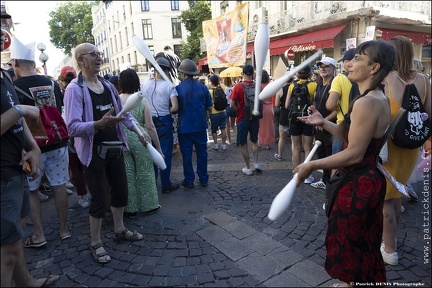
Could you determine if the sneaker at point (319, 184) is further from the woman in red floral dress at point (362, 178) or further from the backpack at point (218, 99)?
the backpack at point (218, 99)

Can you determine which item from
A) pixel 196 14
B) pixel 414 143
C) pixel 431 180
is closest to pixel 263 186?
pixel 431 180

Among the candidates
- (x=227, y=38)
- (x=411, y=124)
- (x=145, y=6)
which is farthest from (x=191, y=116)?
(x=145, y=6)

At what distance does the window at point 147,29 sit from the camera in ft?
118

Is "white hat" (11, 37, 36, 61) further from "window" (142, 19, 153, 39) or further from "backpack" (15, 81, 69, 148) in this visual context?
"window" (142, 19, 153, 39)

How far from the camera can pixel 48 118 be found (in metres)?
2.99

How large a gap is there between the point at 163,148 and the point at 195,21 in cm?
2508

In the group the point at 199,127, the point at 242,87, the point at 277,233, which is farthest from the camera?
the point at 242,87

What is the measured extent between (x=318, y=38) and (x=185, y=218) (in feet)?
38.3

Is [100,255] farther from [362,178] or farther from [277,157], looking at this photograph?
[277,157]

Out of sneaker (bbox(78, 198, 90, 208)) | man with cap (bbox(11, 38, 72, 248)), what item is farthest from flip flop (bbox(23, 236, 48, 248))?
sneaker (bbox(78, 198, 90, 208))

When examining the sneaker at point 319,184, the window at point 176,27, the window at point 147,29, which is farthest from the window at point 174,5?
the sneaker at point 319,184

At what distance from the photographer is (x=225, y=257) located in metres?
2.80

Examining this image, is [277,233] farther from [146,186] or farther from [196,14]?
[196,14]

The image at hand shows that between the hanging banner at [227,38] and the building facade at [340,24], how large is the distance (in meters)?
1.84
